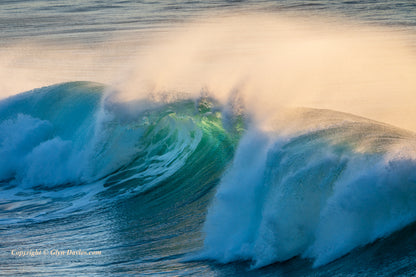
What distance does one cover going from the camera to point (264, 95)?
436 inches

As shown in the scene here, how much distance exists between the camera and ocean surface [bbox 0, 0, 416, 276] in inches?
285

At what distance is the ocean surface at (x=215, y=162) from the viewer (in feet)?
23.8

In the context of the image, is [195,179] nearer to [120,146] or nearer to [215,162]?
[215,162]

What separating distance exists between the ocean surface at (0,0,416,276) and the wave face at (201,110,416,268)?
0.05 ft

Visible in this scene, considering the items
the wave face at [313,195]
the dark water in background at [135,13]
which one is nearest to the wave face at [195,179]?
the wave face at [313,195]

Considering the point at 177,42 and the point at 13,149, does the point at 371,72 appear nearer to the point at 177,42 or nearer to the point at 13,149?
the point at 177,42

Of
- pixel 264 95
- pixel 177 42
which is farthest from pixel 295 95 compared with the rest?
pixel 177 42

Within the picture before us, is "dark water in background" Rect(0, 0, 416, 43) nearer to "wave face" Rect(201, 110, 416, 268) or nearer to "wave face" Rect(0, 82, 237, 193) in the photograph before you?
"wave face" Rect(0, 82, 237, 193)

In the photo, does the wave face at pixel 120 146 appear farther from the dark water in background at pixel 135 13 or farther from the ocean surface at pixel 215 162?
the dark water in background at pixel 135 13

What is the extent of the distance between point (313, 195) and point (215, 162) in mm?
4131

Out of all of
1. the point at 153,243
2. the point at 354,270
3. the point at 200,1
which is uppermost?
the point at 354,270

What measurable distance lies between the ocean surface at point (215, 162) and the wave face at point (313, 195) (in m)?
0.02

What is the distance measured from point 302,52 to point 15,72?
898 cm

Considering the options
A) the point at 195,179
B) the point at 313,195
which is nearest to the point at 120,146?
the point at 195,179
